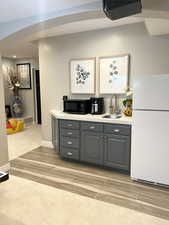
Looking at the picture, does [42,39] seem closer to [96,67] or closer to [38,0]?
[96,67]

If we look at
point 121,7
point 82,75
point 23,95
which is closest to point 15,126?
point 23,95

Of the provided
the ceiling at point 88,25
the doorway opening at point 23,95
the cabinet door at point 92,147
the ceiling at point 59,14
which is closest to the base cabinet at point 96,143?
the cabinet door at point 92,147

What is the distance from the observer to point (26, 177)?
10.0 ft

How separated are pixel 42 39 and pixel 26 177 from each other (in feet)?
9.86

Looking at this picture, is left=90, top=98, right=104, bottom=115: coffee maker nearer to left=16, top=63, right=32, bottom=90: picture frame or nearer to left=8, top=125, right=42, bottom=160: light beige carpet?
left=8, top=125, right=42, bottom=160: light beige carpet

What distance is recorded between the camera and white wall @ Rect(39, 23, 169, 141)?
3.22 meters

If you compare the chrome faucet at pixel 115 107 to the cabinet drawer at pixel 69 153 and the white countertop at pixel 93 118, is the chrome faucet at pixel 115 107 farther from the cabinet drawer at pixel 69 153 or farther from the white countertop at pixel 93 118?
the cabinet drawer at pixel 69 153

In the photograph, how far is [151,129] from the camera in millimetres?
2648

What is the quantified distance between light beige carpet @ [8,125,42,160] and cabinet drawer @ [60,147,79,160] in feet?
3.58

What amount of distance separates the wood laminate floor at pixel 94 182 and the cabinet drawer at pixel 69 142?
37 centimetres

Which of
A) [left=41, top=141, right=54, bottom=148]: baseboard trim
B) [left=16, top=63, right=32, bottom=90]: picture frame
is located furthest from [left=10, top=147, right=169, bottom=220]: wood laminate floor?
[left=16, top=63, right=32, bottom=90]: picture frame

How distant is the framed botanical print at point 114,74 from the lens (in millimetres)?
3461

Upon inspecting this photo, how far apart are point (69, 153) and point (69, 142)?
219 mm

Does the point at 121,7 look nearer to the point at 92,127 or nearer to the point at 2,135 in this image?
the point at 92,127
